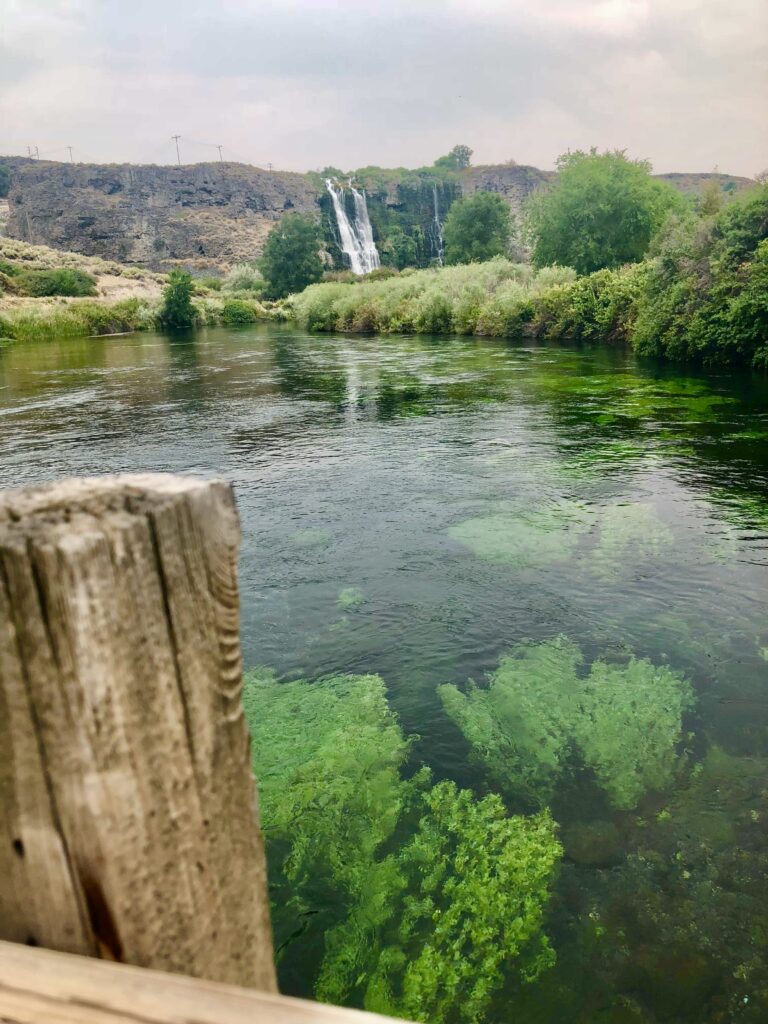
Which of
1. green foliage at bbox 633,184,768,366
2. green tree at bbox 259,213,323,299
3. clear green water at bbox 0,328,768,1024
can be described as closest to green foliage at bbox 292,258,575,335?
green foliage at bbox 633,184,768,366

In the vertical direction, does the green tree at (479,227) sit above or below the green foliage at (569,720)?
above

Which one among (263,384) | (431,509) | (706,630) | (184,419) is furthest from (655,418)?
(263,384)

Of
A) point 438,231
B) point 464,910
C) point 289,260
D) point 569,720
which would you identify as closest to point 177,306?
point 289,260

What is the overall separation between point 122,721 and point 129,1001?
37 centimetres

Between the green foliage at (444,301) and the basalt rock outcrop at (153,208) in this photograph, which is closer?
the green foliage at (444,301)

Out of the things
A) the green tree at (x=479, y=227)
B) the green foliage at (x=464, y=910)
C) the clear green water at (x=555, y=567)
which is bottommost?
the green foliage at (x=464, y=910)

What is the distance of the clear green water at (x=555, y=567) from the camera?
2.98 m

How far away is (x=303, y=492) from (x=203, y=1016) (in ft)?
27.6

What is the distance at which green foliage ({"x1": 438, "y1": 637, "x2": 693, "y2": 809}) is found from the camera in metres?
3.93

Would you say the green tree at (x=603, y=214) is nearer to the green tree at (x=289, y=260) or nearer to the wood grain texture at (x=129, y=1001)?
the green tree at (x=289, y=260)

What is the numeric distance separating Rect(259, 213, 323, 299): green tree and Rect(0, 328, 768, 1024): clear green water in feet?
187

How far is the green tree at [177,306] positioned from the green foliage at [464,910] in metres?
50.8

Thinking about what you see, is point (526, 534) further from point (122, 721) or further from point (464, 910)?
point (122, 721)

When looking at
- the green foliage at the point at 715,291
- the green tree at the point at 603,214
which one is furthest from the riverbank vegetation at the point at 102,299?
the green foliage at the point at 715,291
